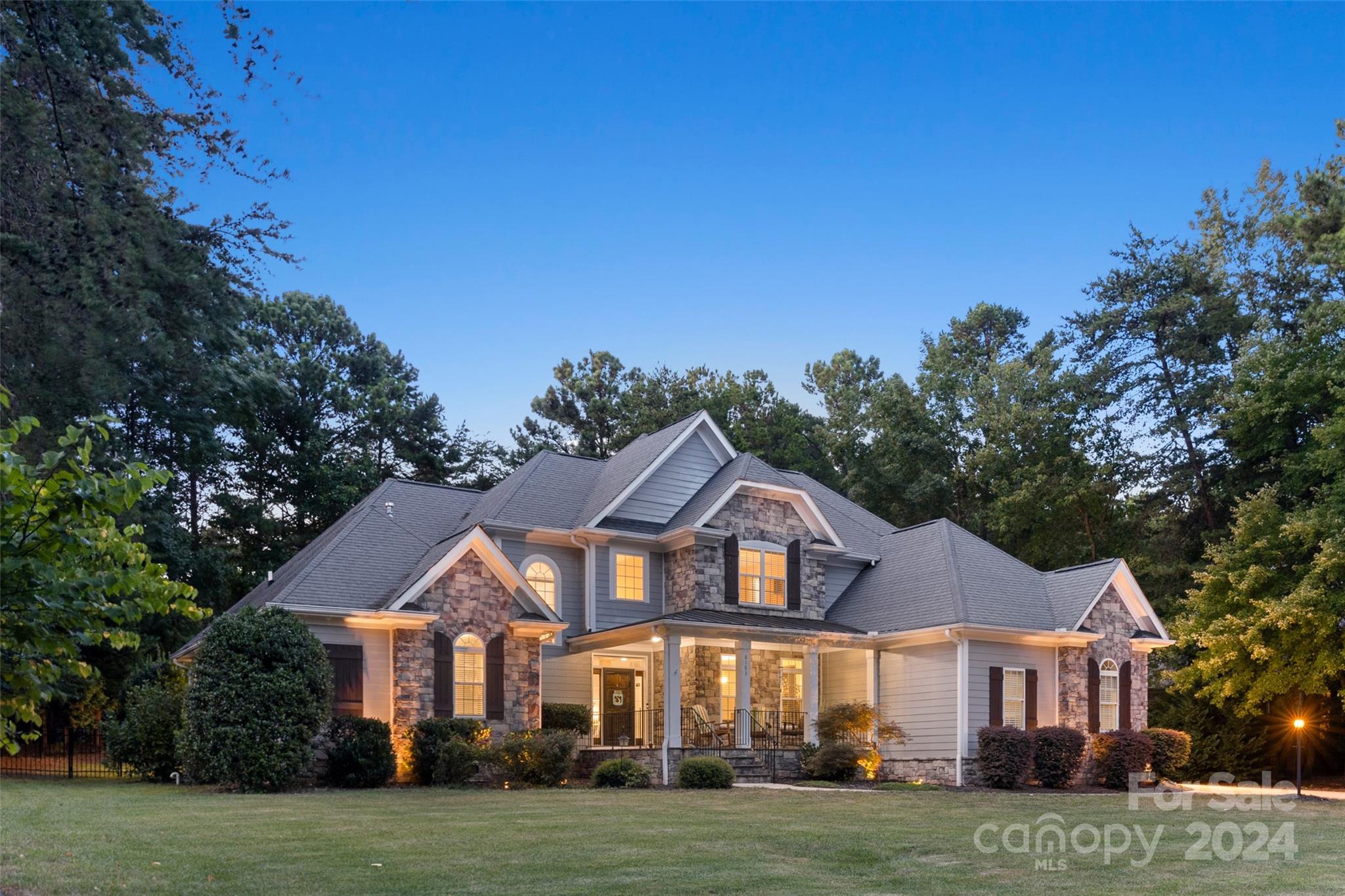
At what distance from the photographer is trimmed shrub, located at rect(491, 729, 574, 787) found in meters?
21.3

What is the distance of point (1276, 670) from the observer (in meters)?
25.5

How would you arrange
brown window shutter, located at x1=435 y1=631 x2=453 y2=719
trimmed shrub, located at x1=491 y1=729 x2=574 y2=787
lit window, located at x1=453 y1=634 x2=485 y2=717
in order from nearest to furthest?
1. trimmed shrub, located at x1=491 y1=729 x2=574 y2=787
2. brown window shutter, located at x1=435 y1=631 x2=453 y2=719
3. lit window, located at x1=453 y1=634 x2=485 y2=717

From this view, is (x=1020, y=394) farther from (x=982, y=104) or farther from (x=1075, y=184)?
(x=982, y=104)

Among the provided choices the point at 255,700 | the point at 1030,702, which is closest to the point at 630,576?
the point at 1030,702

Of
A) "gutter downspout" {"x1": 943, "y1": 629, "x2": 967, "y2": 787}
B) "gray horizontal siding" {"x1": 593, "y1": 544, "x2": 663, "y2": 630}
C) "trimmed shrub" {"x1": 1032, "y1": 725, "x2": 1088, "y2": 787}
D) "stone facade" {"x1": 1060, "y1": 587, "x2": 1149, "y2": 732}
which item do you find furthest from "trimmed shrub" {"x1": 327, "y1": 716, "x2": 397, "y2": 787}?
"stone facade" {"x1": 1060, "y1": 587, "x2": 1149, "y2": 732}

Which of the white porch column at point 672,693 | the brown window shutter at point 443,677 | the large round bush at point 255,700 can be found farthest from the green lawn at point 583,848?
the white porch column at point 672,693

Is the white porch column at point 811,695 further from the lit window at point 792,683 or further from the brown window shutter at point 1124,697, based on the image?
the brown window shutter at point 1124,697

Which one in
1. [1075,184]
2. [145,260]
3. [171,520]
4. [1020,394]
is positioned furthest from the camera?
[1020,394]

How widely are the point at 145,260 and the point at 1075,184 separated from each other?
714 inches

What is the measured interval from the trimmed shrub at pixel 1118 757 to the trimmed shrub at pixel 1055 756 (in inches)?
48.8

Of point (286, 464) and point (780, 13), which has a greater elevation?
point (780, 13)

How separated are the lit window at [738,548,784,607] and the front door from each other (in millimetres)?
3391

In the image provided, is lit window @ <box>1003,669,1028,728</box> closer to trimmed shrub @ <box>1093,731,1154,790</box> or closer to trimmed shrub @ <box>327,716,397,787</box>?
trimmed shrub @ <box>1093,731,1154,790</box>

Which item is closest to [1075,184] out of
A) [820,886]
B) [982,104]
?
[982,104]
